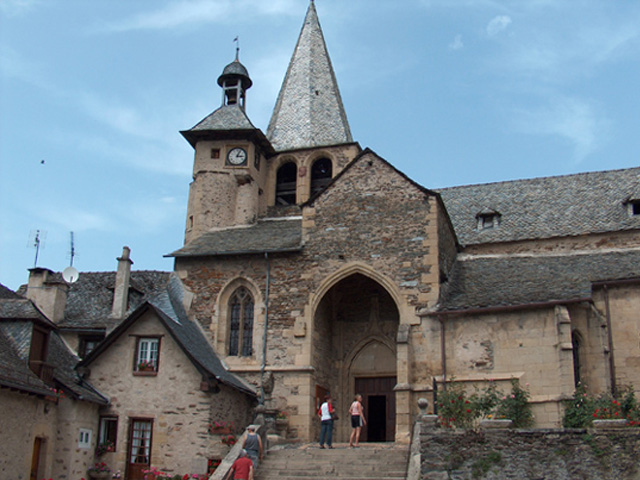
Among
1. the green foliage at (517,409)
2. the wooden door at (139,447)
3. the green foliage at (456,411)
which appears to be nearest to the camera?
the green foliage at (456,411)

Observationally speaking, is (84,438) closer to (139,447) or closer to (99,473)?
(99,473)

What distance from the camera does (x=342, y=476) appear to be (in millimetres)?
15992

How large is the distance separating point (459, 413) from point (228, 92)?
18.3 m

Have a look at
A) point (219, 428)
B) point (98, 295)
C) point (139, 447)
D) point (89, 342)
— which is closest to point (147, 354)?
point (139, 447)

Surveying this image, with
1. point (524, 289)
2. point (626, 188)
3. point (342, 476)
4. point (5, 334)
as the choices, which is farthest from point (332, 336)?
point (626, 188)

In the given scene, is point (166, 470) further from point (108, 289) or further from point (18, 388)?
point (108, 289)

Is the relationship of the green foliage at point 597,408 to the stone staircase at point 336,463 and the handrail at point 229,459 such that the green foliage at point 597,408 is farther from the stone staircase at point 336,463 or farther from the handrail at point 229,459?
the handrail at point 229,459

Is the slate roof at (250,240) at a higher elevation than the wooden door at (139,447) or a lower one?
higher

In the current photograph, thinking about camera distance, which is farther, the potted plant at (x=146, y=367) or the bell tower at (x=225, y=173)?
the bell tower at (x=225, y=173)

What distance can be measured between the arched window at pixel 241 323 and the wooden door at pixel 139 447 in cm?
371

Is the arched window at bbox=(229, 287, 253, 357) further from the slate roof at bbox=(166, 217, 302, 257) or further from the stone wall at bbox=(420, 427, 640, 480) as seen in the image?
the stone wall at bbox=(420, 427, 640, 480)

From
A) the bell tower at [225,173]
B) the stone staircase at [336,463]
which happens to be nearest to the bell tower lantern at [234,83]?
the bell tower at [225,173]

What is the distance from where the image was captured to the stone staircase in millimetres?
16020

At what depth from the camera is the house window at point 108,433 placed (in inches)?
770
